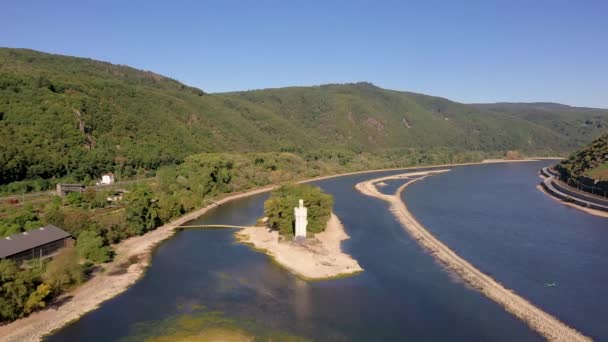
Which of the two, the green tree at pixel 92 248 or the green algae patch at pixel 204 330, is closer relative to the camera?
the green algae patch at pixel 204 330

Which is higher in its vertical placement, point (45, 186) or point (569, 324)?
point (45, 186)

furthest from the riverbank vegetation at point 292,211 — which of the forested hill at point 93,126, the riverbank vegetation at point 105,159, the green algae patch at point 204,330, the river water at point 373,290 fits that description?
the forested hill at point 93,126

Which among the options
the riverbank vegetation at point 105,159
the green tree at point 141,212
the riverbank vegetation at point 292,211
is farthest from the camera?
the green tree at point 141,212

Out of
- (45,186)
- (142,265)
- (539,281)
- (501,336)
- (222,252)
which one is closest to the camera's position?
(501,336)

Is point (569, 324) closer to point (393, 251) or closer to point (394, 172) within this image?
point (393, 251)

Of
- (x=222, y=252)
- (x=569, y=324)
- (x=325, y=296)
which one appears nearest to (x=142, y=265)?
(x=222, y=252)

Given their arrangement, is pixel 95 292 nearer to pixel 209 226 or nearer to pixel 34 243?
pixel 34 243

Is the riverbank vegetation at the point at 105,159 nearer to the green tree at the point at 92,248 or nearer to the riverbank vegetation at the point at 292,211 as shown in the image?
the green tree at the point at 92,248
